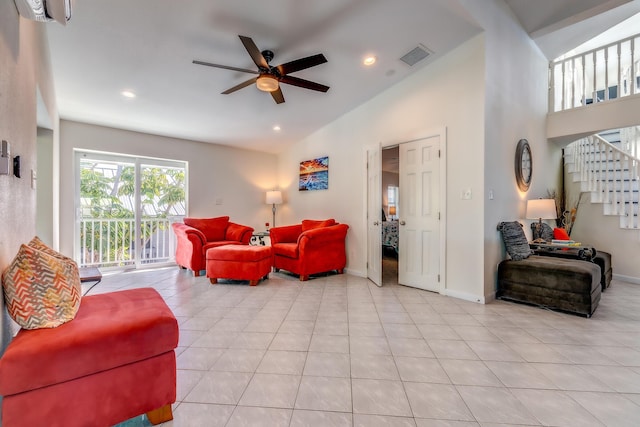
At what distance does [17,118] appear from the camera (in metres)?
1.48

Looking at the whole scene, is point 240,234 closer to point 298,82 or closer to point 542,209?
point 298,82

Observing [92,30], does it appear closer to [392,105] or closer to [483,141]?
[392,105]

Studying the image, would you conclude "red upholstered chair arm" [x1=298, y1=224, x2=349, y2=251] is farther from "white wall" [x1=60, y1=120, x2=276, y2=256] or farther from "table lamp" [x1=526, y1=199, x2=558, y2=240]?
"table lamp" [x1=526, y1=199, x2=558, y2=240]

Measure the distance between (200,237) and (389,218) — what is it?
5745 millimetres

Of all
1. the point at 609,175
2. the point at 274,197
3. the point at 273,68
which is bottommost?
the point at 274,197

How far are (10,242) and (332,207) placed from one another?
3.99 m

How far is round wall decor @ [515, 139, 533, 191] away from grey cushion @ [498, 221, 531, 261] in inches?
30.7

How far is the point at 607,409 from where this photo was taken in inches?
55.8

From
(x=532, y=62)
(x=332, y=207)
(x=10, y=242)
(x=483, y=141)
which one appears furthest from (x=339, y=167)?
(x=10, y=242)

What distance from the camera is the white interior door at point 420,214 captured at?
3.47m

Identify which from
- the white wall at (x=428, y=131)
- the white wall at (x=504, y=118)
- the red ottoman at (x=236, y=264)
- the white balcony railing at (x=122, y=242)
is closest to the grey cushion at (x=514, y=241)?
the white wall at (x=504, y=118)

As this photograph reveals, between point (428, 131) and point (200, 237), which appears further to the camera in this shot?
point (200, 237)

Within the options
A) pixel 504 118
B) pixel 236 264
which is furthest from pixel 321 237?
pixel 504 118

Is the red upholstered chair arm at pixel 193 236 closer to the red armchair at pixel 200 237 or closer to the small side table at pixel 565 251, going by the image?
the red armchair at pixel 200 237
